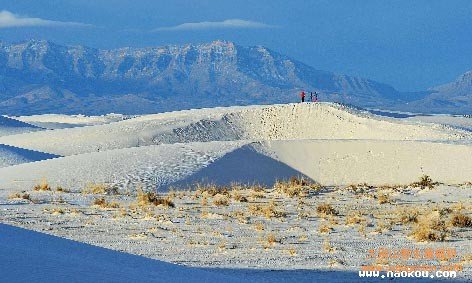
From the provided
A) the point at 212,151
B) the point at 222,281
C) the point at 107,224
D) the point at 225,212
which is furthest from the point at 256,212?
the point at 212,151

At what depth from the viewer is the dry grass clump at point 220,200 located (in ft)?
Answer: 56.5

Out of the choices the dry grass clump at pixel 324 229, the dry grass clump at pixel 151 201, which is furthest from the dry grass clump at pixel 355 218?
the dry grass clump at pixel 151 201

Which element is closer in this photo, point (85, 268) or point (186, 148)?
point (85, 268)

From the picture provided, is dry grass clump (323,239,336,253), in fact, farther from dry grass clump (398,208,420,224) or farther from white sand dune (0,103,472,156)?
white sand dune (0,103,472,156)

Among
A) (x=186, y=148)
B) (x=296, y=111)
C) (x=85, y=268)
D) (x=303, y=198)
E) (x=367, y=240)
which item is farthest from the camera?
(x=296, y=111)

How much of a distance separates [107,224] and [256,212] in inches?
132

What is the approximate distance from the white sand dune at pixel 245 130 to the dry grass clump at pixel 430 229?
27752mm

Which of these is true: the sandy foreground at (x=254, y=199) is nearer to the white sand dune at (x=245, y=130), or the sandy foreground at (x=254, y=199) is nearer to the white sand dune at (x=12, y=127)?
the white sand dune at (x=245, y=130)

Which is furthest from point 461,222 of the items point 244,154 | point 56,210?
point 244,154

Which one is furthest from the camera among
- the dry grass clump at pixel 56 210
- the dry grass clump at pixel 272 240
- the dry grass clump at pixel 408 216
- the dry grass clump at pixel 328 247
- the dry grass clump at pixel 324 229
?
the dry grass clump at pixel 56 210

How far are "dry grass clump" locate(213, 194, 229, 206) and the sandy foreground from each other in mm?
27

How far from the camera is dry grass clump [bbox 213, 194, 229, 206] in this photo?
17234 mm

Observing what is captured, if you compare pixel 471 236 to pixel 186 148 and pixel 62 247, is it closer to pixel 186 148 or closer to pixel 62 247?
pixel 62 247

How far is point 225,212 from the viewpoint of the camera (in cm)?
1609
